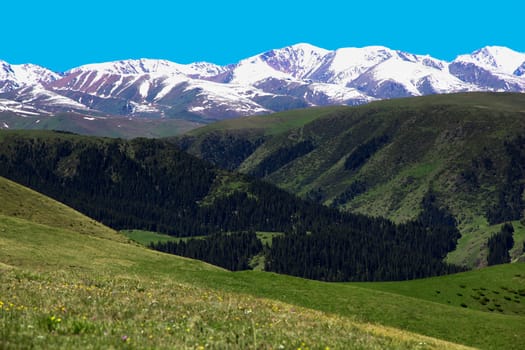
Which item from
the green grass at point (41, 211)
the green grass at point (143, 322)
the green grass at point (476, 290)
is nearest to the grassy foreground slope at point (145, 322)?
the green grass at point (143, 322)

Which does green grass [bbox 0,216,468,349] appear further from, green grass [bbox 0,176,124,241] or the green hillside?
green grass [bbox 0,176,124,241]

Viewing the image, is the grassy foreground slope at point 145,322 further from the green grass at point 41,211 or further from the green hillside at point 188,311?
the green grass at point 41,211

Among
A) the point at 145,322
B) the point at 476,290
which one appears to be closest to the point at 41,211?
the point at 476,290

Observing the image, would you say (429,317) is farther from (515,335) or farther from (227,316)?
(227,316)

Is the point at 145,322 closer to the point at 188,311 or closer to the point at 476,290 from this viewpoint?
the point at 188,311

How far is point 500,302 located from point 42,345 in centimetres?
8121

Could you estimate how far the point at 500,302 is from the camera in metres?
88.1

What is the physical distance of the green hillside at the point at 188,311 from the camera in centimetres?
2122

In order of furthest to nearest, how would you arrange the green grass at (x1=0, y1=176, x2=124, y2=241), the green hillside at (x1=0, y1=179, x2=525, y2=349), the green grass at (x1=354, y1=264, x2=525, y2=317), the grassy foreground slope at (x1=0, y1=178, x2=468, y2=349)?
1. the green grass at (x1=0, y1=176, x2=124, y2=241)
2. the green grass at (x1=354, y1=264, x2=525, y2=317)
3. the green hillside at (x1=0, y1=179, x2=525, y2=349)
4. the grassy foreground slope at (x1=0, y1=178, x2=468, y2=349)

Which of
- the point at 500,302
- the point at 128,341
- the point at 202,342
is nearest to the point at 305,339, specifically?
the point at 202,342

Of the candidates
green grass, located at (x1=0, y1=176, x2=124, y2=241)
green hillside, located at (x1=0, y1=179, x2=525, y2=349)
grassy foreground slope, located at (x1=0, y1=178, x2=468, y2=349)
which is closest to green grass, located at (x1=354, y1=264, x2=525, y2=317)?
green hillside, located at (x1=0, y1=179, x2=525, y2=349)

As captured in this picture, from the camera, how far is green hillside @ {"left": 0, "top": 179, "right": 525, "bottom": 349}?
2122 centimetres

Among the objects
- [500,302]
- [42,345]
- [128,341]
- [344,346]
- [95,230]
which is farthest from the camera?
[95,230]

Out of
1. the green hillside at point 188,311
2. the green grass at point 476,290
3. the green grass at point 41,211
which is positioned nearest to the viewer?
the green hillside at point 188,311
